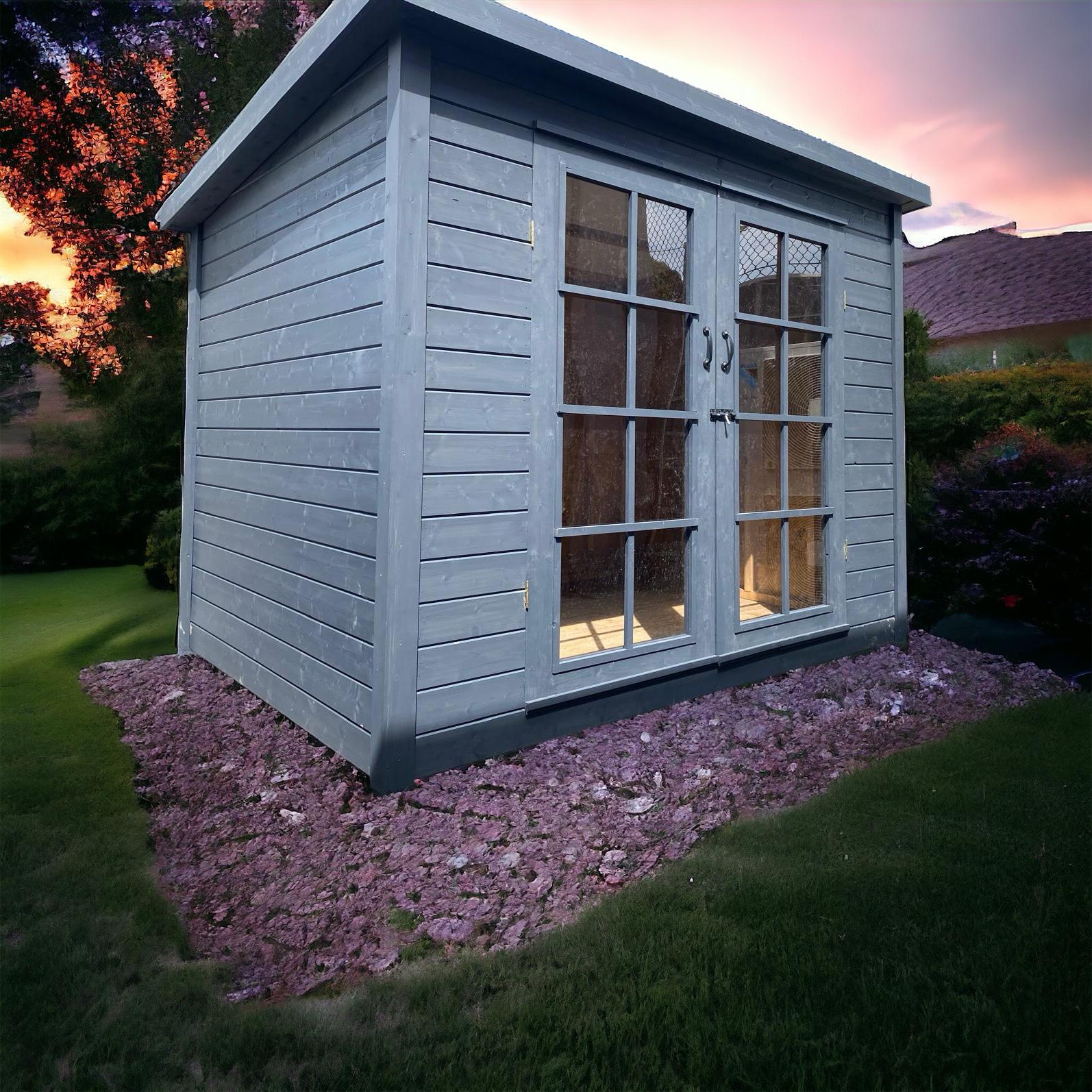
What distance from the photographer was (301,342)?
12.5 ft

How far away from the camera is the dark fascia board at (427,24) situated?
9.86 feet

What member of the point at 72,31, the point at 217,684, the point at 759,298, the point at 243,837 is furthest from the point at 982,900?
the point at 72,31

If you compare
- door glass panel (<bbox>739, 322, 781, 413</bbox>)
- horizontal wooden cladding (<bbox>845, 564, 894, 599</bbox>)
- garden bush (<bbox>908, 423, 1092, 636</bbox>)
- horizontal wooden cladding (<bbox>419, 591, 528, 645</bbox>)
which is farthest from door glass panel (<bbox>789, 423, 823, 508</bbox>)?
horizontal wooden cladding (<bbox>419, 591, 528, 645</bbox>)

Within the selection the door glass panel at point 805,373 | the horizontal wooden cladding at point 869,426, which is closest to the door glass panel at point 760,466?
the door glass panel at point 805,373

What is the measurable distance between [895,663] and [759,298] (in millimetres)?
2241

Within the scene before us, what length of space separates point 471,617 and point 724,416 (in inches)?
69.4

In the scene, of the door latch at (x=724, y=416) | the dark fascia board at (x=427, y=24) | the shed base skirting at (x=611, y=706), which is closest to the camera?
the dark fascia board at (x=427, y=24)

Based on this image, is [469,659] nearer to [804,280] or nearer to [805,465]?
[805,465]

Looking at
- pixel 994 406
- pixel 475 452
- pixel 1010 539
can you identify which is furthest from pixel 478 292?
pixel 994 406

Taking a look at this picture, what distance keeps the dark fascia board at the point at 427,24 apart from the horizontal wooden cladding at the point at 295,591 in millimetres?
2012

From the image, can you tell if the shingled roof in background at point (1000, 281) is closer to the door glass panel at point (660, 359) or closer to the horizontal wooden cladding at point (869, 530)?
the horizontal wooden cladding at point (869, 530)

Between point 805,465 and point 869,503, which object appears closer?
point 805,465

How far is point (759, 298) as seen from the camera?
4.39 m

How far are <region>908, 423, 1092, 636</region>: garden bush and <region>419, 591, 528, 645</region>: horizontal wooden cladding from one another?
342 centimetres
